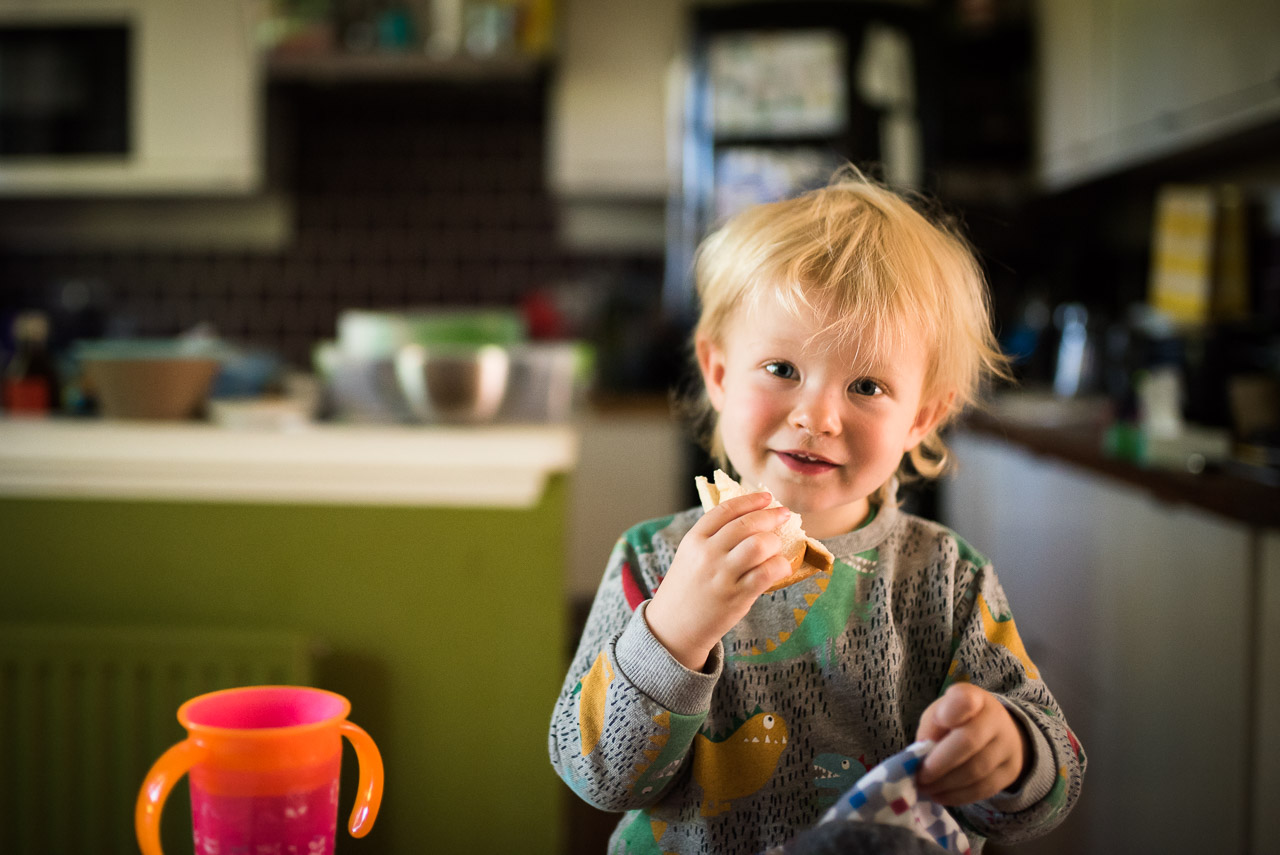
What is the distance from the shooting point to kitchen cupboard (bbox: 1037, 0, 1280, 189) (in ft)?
6.49

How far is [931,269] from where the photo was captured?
2.29 ft

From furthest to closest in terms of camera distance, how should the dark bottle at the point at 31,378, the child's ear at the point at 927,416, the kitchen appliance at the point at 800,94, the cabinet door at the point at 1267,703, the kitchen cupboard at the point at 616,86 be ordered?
the kitchen cupboard at the point at 616,86 → the kitchen appliance at the point at 800,94 → the dark bottle at the point at 31,378 → the cabinet door at the point at 1267,703 → the child's ear at the point at 927,416

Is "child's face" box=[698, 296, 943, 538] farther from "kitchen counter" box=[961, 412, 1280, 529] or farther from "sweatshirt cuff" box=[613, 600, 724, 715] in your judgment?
"kitchen counter" box=[961, 412, 1280, 529]

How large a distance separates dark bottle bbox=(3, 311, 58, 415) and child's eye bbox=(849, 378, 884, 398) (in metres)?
1.18

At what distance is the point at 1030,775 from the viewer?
60cm

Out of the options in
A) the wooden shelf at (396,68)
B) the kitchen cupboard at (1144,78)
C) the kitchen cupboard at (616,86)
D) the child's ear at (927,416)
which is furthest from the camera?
the kitchen cupboard at (616,86)

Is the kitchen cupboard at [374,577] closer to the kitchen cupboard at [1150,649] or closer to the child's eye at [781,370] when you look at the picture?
the child's eye at [781,370]

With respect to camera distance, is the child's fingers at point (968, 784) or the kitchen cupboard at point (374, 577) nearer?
the child's fingers at point (968, 784)

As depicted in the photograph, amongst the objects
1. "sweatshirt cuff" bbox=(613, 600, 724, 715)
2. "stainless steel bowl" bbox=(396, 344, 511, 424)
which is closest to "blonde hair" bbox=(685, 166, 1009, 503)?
"sweatshirt cuff" bbox=(613, 600, 724, 715)

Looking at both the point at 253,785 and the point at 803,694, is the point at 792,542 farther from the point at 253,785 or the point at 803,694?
the point at 253,785

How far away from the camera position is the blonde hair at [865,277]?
26.3 inches

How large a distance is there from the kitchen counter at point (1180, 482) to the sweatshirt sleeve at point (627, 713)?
18.3 inches

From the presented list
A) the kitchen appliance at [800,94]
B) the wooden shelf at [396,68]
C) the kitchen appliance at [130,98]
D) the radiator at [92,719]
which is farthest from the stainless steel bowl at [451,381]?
the kitchen appliance at [130,98]

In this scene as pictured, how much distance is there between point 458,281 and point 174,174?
0.95 meters
